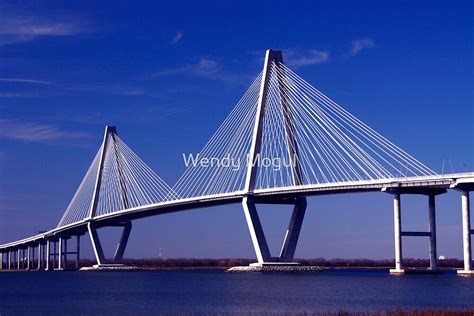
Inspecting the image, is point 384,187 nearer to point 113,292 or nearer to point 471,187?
point 471,187

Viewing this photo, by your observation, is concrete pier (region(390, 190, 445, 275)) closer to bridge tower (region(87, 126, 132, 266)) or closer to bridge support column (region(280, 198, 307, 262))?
bridge support column (region(280, 198, 307, 262))

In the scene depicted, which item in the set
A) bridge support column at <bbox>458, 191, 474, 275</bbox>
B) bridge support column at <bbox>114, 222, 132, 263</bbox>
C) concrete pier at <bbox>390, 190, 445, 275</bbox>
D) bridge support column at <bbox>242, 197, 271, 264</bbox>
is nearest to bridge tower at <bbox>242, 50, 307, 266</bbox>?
bridge support column at <bbox>242, 197, 271, 264</bbox>

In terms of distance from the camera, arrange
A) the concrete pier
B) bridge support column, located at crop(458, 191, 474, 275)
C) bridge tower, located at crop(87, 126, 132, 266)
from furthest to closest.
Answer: bridge tower, located at crop(87, 126, 132, 266) < the concrete pier < bridge support column, located at crop(458, 191, 474, 275)

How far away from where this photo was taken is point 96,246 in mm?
101562

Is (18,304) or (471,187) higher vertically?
(471,187)

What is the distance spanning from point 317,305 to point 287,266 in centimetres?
3249

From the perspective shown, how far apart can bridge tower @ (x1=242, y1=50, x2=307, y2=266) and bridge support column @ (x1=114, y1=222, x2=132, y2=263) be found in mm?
28438

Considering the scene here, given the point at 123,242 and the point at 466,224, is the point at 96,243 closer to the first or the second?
the point at 123,242

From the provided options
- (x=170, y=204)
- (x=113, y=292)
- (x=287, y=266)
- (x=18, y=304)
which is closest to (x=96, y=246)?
(x=170, y=204)

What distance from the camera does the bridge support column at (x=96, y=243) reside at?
99.6m

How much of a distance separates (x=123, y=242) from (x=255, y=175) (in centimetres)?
3414

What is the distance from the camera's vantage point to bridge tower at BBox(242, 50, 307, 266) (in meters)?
68.5

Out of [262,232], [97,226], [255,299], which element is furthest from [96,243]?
[255,299]

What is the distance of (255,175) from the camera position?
70.1 meters
